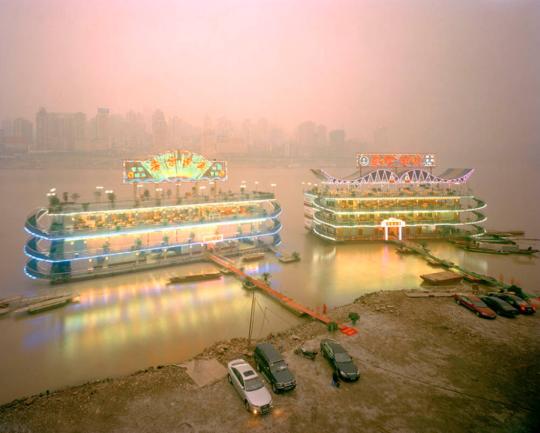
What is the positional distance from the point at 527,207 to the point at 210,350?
288 ft

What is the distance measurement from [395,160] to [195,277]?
3168 cm

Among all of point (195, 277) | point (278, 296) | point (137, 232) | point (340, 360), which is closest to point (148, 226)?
point (137, 232)

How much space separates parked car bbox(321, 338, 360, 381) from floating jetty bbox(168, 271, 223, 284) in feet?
47.9

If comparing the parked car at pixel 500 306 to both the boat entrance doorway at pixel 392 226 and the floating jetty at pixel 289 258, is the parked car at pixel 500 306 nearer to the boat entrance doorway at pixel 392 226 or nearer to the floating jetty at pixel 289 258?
→ the floating jetty at pixel 289 258

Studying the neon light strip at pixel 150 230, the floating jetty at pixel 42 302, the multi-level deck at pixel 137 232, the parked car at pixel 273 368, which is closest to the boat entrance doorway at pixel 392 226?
the multi-level deck at pixel 137 232

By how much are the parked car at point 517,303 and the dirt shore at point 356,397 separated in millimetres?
3454

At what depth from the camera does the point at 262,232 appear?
122 ft

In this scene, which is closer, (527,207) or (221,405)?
(221,405)

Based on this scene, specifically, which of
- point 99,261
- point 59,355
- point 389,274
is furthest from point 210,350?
point 389,274

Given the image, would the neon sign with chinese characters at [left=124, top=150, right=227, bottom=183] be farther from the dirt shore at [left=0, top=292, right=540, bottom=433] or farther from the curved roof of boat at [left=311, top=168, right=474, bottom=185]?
the dirt shore at [left=0, top=292, right=540, bottom=433]

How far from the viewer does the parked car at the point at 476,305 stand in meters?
20.7

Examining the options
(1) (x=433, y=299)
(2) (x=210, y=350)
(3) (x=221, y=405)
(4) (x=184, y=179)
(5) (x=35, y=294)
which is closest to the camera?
(3) (x=221, y=405)

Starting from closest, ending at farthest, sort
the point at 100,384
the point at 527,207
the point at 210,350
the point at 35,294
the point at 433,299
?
the point at 100,384, the point at 210,350, the point at 433,299, the point at 35,294, the point at 527,207

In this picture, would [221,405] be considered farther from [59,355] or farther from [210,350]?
[59,355]
